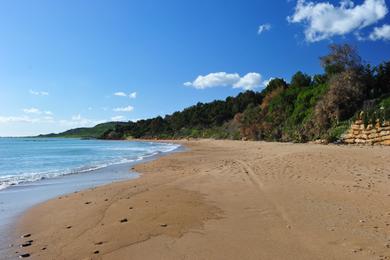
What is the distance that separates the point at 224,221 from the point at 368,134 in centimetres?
2124

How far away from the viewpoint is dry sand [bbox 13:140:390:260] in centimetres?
497

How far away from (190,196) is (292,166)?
20.0 feet

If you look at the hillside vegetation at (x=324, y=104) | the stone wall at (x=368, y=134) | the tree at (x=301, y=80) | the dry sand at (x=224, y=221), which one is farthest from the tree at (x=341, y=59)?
the dry sand at (x=224, y=221)

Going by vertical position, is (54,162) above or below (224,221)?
above

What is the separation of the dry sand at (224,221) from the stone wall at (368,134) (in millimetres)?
A: 13242

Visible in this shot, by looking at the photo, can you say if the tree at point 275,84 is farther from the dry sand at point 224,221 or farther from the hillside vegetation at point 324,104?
the dry sand at point 224,221

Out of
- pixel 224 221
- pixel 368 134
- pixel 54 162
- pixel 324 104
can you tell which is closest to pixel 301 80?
pixel 324 104

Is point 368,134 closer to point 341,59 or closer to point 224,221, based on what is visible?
point 341,59

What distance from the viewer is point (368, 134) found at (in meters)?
24.5

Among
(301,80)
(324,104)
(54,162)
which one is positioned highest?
(301,80)

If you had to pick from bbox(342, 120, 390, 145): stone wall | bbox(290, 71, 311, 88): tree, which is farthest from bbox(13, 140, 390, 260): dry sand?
bbox(290, 71, 311, 88): tree

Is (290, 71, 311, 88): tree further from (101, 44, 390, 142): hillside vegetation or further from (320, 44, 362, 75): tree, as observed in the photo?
(320, 44, 362, 75): tree

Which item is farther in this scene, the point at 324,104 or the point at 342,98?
the point at 324,104

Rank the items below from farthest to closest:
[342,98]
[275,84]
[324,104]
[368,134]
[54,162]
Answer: [275,84] → [324,104] → [342,98] → [54,162] → [368,134]
